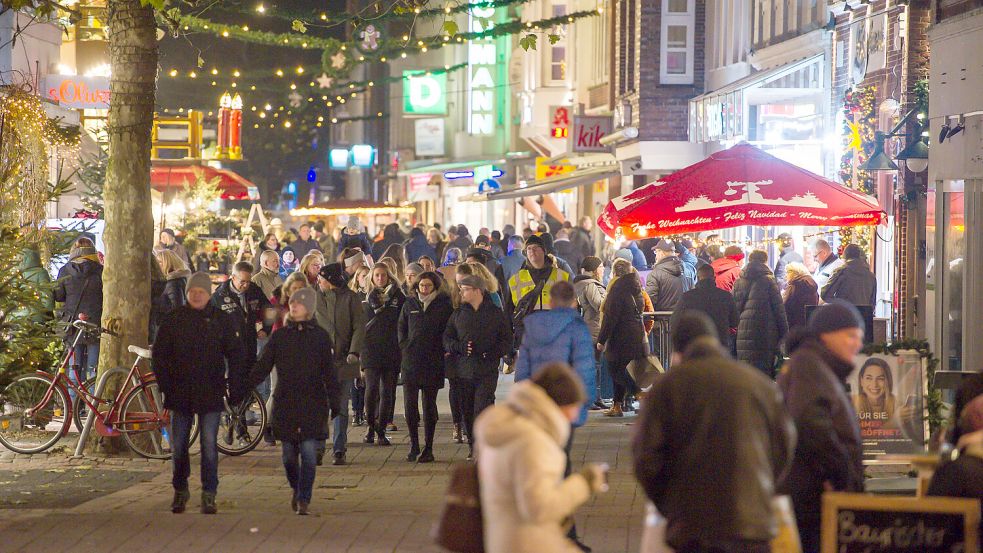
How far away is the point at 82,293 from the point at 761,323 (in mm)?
7048

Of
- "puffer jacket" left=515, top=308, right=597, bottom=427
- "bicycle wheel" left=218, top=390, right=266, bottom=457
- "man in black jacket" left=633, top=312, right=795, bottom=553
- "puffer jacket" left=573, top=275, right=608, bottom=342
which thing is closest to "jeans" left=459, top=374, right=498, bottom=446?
"bicycle wheel" left=218, top=390, right=266, bottom=457

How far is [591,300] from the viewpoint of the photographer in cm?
1708

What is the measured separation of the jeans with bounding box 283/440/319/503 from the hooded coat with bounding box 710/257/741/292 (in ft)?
27.9

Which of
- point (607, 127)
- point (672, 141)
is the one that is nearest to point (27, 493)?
point (672, 141)

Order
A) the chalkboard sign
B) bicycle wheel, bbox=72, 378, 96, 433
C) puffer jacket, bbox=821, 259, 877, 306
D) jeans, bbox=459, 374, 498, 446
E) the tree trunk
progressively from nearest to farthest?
the chalkboard sign
jeans, bbox=459, 374, 498, 446
the tree trunk
bicycle wheel, bbox=72, 378, 96, 433
puffer jacket, bbox=821, 259, 877, 306

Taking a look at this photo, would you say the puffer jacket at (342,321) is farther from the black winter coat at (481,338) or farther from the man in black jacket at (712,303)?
the man in black jacket at (712,303)

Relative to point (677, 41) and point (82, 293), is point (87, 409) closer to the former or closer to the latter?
point (82, 293)

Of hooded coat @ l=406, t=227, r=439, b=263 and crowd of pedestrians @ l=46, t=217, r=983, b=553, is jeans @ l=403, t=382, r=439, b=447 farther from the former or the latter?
hooded coat @ l=406, t=227, r=439, b=263

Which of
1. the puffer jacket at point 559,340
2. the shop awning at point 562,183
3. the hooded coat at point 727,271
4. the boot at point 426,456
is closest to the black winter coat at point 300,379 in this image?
the puffer jacket at point 559,340

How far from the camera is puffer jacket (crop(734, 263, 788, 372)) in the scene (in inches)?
597

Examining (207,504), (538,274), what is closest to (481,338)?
(207,504)

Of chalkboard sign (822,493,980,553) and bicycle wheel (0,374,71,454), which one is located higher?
chalkboard sign (822,493,980,553)

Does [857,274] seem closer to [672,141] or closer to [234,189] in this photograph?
[672,141]

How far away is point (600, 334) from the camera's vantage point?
1593 centimetres
